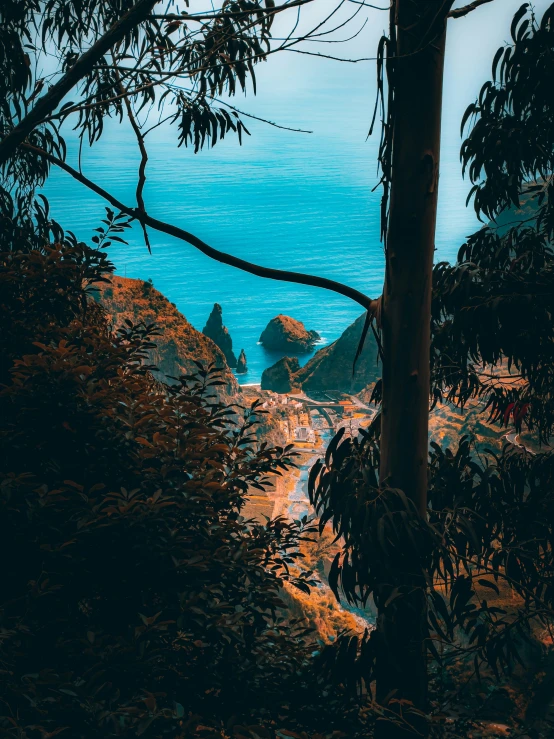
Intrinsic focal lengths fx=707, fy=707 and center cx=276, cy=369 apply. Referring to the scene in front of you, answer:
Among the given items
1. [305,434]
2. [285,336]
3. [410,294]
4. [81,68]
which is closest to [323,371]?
[285,336]

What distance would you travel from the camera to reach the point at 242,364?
49.7ft

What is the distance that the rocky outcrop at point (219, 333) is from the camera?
52.3 ft

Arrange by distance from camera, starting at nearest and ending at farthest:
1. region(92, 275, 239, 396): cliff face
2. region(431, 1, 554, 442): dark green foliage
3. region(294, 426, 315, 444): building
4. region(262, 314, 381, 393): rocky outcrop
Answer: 1. region(431, 1, 554, 442): dark green foliage
2. region(92, 275, 239, 396): cliff face
3. region(294, 426, 315, 444): building
4. region(262, 314, 381, 393): rocky outcrop

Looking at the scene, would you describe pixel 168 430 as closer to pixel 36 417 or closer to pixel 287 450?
pixel 36 417

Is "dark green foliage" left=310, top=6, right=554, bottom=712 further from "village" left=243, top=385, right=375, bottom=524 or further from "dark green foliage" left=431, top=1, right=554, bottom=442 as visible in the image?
"village" left=243, top=385, right=375, bottom=524

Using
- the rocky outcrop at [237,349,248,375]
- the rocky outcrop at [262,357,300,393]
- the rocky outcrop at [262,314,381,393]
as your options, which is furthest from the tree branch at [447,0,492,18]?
the rocky outcrop at [262,357,300,393]

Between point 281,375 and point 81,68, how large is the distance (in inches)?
597

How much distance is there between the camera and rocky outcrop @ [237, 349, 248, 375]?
14.9 metres

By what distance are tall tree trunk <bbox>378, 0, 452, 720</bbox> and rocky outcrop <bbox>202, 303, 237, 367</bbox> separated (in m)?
13.9

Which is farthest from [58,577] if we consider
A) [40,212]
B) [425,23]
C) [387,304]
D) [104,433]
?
[40,212]

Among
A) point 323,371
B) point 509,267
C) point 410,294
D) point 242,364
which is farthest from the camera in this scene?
point 323,371

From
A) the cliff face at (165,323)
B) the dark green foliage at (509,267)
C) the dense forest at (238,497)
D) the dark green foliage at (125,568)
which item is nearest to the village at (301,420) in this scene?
the cliff face at (165,323)

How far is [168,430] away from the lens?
74.6 inches

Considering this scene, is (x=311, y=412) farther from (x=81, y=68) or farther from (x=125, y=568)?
(x=81, y=68)
